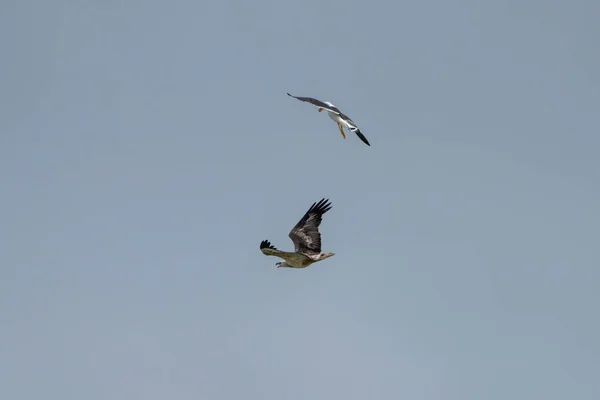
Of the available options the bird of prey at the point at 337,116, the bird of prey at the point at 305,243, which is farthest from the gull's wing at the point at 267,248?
the bird of prey at the point at 337,116

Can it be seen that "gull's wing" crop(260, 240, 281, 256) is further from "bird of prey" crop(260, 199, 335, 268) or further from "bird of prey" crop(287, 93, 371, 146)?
"bird of prey" crop(287, 93, 371, 146)

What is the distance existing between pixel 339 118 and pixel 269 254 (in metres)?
10.7

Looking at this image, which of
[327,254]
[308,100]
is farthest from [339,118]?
[327,254]

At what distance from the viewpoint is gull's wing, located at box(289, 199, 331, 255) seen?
56.1 m

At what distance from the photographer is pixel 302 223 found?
58.3m

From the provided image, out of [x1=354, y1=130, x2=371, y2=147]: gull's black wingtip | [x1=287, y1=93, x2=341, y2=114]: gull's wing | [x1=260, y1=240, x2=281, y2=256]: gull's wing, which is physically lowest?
[x1=260, y1=240, x2=281, y2=256]: gull's wing

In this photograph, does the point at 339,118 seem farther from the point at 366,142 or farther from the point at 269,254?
the point at 269,254

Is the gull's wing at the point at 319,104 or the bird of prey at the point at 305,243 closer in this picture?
the bird of prey at the point at 305,243

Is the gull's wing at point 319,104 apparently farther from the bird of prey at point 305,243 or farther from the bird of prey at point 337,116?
the bird of prey at point 305,243

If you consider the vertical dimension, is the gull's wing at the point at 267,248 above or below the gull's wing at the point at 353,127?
below

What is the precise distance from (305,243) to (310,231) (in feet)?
4.46

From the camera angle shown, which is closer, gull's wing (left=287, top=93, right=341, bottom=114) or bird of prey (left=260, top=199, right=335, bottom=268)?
bird of prey (left=260, top=199, right=335, bottom=268)

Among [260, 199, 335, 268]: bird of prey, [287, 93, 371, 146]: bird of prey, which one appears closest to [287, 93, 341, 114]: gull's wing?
[287, 93, 371, 146]: bird of prey

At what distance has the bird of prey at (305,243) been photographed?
5300 cm
